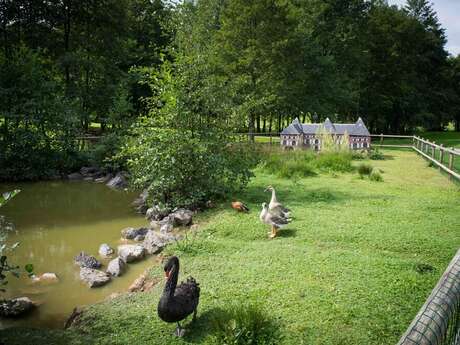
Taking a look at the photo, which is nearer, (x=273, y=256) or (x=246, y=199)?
(x=273, y=256)

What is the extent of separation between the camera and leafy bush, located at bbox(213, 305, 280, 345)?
4.62 metres

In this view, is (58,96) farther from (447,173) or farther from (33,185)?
(447,173)

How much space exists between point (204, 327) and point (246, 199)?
7.04 metres

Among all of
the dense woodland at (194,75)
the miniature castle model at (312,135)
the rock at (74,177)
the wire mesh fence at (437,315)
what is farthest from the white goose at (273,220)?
the miniature castle model at (312,135)

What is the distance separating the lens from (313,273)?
648 cm

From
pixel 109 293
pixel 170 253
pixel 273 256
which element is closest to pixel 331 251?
pixel 273 256

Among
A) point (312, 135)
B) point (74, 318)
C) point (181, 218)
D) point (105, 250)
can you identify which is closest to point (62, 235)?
point (105, 250)

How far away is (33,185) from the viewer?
56.5 ft

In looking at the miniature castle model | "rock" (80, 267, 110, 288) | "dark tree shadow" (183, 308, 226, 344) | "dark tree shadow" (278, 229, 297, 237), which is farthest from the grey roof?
"dark tree shadow" (183, 308, 226, 344)

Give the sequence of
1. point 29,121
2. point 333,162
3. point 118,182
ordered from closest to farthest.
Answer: point 118,182 → point 333,162 → point 29,121

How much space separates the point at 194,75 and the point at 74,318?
829 centimetres

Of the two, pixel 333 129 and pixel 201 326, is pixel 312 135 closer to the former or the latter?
pixel 333 129

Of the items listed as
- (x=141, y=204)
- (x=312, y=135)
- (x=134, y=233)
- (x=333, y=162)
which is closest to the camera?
(x=134, y=233)

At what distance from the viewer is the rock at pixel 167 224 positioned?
9930 millimetres
